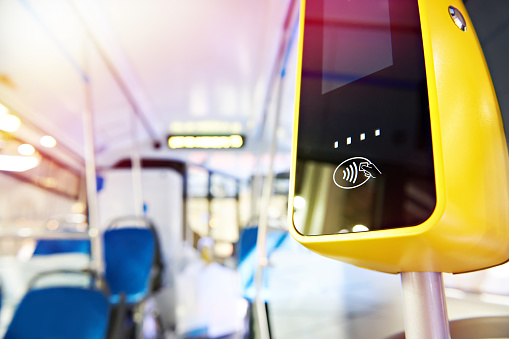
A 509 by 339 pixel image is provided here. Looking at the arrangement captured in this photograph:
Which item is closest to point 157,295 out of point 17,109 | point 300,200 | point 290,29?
point 17,109

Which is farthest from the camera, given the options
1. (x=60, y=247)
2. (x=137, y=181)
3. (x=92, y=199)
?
(x=137, y=181)

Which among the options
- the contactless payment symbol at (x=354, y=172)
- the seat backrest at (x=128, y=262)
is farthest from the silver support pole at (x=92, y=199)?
the contactless payment symbol at (x=354, y=172)

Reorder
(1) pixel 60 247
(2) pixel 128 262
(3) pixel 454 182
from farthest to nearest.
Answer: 1. (1) pixel 60 247
2. (2) pixel 128 262
3. (3) pixel 454 182

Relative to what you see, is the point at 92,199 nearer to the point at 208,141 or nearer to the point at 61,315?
the point at 61,315

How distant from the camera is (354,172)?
0.93ft

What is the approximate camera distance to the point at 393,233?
231 millimetres

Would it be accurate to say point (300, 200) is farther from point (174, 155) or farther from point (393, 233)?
point (174, 155)

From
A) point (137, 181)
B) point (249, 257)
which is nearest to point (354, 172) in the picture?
point (249, 257)

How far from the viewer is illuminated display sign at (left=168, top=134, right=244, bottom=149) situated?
3.94 metres

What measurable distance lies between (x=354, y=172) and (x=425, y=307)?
124 millimetres

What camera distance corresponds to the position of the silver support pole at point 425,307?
0.27 m

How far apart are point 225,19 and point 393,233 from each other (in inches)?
89.0

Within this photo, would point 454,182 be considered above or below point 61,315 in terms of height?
above

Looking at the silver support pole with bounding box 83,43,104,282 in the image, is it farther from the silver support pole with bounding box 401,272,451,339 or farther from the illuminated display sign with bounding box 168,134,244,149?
the silver support pole with bounding box 401,272,451,339
